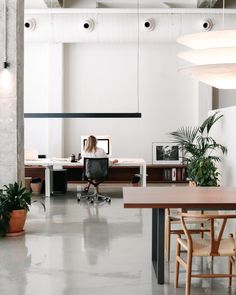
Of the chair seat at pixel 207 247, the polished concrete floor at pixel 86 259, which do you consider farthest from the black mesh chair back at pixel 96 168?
the chair seat at pixel 207 247

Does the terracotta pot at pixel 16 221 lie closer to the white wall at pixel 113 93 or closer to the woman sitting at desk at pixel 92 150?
the woman sitting at desk at pixel 92 150

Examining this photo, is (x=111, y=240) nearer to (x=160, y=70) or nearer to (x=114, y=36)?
(x=114, y=36)

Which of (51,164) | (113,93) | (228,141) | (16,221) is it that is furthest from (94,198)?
(113,93)

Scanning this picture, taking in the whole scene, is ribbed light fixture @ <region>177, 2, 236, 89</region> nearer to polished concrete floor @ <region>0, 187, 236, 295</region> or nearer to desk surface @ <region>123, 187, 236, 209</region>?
desk surface @ <region>123, 187, 236, 209</region>

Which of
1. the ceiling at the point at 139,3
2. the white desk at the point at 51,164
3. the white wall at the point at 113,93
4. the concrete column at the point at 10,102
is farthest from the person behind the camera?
the white wall at the point at 113,93

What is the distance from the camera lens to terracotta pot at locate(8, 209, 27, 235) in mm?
6946

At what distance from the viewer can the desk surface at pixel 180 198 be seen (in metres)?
4.44

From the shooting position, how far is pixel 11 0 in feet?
24.0

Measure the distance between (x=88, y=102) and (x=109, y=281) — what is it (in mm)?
9100

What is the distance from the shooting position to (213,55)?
478 centimetres

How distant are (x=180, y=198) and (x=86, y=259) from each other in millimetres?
1548

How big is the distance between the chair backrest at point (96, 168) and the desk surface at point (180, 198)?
4333mm

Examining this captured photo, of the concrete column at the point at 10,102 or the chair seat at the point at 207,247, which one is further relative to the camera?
the concrete column at the point at 10,102

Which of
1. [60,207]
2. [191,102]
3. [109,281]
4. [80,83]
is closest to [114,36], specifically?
[80,83]
